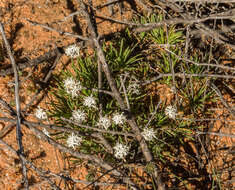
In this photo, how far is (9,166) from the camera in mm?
1778

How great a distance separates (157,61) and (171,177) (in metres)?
1.13

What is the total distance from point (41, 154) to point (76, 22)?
4.50ft

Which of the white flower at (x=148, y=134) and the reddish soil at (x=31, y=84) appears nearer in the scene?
the white flower at (x=148, y=134)

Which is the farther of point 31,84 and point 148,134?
point 31,84

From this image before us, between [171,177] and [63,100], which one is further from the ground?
[63,100]

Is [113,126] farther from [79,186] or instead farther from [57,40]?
[57,40]

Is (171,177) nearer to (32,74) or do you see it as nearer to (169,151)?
(169,151)

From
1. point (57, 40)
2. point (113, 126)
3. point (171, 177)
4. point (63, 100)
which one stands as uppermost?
point (57, 40)

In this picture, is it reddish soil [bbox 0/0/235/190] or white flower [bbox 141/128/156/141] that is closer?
white flower [bbox 141/128/156/141]

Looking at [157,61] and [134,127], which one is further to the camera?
[157,61]

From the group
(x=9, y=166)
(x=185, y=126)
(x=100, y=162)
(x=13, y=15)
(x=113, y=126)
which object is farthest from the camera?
(x=13, y=15)

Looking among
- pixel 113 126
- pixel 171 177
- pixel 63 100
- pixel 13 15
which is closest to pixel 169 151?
pixel 171 177

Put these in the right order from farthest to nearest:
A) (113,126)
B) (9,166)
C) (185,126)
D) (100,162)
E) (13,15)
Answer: (13,15)
(185,126)
(9,166)
(113,126)
(100,162)

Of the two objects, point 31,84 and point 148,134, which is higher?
point 31,84
